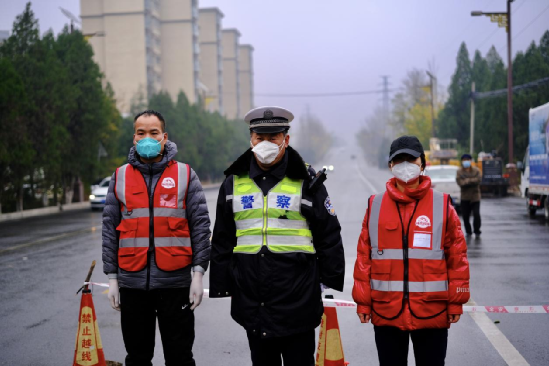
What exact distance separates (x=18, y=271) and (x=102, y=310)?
15.0 feet

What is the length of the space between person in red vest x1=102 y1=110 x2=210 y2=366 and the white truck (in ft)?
52.8

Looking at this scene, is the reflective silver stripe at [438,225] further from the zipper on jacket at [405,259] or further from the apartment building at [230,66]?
the apartment building at [230,66]

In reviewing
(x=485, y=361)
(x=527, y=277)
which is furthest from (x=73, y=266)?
(x=485, y=361)

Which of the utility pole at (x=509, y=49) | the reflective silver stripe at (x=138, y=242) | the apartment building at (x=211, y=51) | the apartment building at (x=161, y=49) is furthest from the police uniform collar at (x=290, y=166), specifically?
the apartment building at (x=211, y=51)

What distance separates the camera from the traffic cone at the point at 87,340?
594 centimetres

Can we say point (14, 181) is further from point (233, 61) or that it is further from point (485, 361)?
point (233, 61)

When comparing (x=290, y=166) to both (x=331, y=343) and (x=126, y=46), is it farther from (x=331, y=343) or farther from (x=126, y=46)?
(x=126, y=46)

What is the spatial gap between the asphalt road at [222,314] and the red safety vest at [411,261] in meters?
2.16

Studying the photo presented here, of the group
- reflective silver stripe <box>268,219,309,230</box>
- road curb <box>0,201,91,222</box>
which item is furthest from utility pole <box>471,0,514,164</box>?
reflective silver stripe <box>268,219,309,230</box>

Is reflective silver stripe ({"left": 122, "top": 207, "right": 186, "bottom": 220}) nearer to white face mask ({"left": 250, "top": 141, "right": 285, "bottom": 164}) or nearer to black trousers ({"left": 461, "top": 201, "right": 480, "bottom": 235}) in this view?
white face mask ({"left": 250, "top": 141, "right": 285, "bottom": 164})

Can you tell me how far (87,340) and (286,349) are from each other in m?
2.42

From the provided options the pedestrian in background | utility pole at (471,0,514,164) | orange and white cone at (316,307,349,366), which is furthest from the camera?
utility pole at (471,0,514,164)

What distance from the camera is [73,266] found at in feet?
43.6

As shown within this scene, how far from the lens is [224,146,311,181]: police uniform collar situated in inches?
166
